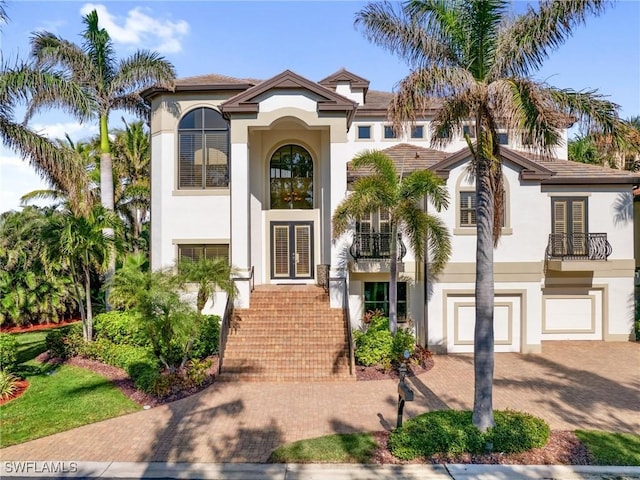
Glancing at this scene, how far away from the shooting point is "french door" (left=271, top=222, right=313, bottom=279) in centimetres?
1748

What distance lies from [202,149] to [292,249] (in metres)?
5.67

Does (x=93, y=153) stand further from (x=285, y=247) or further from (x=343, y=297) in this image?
(x=343, y=297)

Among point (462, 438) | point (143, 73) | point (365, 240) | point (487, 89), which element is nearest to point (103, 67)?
point (143, 73)

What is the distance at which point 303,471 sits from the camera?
6.83 metres

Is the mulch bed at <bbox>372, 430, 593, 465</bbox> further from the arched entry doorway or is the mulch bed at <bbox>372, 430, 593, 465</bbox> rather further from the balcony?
the arched entry doorway

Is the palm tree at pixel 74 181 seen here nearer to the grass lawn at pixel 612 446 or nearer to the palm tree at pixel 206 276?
the palm tree at pixel 206 276

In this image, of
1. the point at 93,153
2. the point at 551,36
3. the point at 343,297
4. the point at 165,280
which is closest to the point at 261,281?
the point at 343,297

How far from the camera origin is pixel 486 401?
7.70 meters

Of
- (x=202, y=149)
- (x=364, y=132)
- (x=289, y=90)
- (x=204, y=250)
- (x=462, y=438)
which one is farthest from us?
(x=364, y=132)

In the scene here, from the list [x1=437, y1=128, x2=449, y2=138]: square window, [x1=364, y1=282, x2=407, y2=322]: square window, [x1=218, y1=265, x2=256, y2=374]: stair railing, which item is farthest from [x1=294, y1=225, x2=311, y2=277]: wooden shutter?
[x1=437, y1=128, x2=449, y2=138]: square window

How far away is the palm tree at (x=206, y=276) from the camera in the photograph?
12.3 m

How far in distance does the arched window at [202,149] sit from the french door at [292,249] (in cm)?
316

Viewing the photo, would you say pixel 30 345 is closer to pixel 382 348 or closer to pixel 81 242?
pixel 81 242

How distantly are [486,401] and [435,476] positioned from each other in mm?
1865
